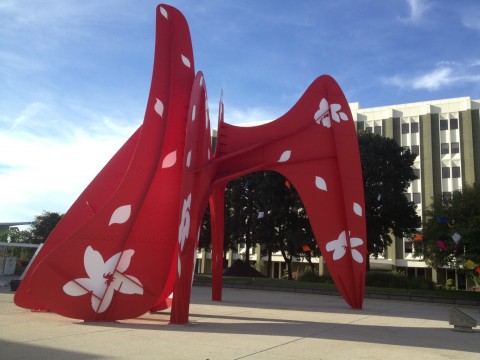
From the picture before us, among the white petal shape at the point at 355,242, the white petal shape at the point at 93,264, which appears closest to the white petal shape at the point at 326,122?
the white petal shape at the point at 355,242

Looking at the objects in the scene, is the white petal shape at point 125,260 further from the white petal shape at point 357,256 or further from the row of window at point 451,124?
the row of window at point 451,124

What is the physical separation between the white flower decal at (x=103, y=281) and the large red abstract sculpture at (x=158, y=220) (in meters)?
0.02

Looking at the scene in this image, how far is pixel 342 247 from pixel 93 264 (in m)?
8.70

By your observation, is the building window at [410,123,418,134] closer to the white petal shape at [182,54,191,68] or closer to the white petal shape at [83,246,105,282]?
the white petal shape at [182,54,191,68]

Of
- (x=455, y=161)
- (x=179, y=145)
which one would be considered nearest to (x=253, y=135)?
(x=179, y=145)

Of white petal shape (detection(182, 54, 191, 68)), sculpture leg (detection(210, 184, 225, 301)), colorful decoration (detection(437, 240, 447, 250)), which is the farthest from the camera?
colorful decoration (detection(437, 240, 447, 250))

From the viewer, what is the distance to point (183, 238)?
11266 millimetres

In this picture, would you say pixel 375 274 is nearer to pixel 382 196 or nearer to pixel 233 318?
pixel 382 196

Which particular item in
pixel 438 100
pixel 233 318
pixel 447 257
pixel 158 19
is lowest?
pixel 233 318

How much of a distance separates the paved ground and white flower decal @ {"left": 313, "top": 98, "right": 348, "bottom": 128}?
7.10m

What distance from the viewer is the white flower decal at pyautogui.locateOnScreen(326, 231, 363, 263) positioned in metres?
16.0

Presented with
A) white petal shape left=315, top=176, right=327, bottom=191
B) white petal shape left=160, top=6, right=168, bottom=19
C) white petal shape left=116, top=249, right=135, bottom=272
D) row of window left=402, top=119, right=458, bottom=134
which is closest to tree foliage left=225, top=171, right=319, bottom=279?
white petal shape left=315, top=176, right=327, bottom=191

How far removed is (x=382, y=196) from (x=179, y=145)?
22487mm

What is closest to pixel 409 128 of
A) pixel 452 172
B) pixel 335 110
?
pixel 452 172
